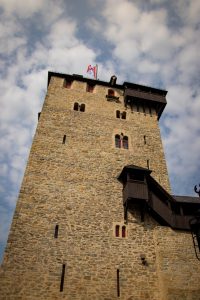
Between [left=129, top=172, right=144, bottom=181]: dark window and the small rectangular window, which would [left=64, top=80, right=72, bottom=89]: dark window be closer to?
the small rectangular window

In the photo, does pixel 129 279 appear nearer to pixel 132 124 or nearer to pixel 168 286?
pixel 168 286

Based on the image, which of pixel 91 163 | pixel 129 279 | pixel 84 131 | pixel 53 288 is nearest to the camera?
pixel 53 288

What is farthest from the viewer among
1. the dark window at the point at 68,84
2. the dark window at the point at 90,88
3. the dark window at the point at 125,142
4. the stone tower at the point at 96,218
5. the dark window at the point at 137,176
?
the dark window at the point at 90,88

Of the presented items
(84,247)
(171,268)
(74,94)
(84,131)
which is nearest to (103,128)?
(84,131)

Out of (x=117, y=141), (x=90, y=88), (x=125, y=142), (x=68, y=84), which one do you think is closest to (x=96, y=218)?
(x=117, y=141)

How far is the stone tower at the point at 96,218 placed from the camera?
422 inches

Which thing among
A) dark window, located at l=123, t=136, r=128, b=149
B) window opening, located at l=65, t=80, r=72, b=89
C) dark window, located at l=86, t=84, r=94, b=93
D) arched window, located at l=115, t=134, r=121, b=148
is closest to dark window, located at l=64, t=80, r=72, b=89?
window opening, located at l=65, t=80, r=72, b=89

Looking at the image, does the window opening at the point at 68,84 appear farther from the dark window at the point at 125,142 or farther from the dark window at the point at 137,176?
the dark window at the point at 137,176

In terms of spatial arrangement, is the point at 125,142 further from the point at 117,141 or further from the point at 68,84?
the point at 68,84

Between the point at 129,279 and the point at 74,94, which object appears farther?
the point at 74,94

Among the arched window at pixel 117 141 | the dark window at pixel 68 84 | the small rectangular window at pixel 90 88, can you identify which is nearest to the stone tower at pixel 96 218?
the arched window at pixel 117 141

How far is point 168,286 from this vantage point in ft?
35.4

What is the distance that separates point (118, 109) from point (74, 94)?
3.24 meters

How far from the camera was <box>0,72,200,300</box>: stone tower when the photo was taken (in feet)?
35.2
